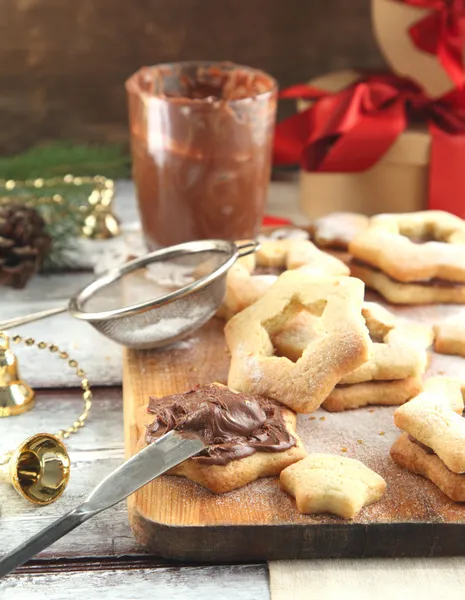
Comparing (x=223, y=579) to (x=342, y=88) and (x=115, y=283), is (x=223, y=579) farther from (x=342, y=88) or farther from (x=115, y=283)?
(x=342, y=88)

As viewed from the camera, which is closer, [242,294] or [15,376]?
[15,376]

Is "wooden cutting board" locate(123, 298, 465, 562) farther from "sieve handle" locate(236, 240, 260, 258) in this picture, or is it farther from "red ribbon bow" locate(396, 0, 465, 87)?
"red ribbon bow" locate(396, 0, 465, 87)

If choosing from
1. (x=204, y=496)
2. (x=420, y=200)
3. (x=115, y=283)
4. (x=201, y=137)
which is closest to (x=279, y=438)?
(x=204, y=496)

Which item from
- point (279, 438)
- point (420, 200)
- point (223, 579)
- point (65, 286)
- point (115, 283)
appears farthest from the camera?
point (420, 200)

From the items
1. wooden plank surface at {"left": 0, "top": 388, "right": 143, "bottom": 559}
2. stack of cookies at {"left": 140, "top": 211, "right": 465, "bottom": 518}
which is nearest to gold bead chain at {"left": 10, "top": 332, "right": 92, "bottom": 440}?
wooden plank surface at {"left": 0, "top": 388, "right": 143, "bottom": 559}

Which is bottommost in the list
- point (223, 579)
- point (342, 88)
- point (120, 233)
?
point (120, 233)

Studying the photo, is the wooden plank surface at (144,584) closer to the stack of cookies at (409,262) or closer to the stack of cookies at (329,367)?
the stack of cookies at (329,367)

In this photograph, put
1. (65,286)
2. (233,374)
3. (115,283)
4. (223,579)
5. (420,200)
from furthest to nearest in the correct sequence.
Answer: (420,200), (65,286), (115,283), (233,374), (223,579)
